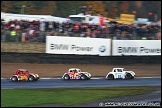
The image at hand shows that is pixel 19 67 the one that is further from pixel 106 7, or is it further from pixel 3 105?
pixel 106 7

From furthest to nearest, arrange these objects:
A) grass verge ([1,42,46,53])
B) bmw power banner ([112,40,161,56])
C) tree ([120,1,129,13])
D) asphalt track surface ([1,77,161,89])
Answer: tree ([120,1,129,13]) < grass verge ([1,42,46,53]) < bmw power banner ([112,40,161,56]) < asphalt track surface ([1,77,161,89])

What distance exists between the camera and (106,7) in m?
75.3

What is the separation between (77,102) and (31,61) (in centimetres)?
1346

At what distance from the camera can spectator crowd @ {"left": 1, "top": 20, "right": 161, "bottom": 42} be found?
84.5 ft

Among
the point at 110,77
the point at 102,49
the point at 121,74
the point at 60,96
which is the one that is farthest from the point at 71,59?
the point at 60,96

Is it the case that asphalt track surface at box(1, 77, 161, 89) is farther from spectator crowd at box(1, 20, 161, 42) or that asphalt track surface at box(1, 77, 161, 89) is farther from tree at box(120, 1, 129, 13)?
tree at box(120, 1, 129, 13)

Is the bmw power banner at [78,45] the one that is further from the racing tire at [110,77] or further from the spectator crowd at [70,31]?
the racing tire at [110,77]

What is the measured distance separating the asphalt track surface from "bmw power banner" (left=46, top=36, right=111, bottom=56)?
16.8ft

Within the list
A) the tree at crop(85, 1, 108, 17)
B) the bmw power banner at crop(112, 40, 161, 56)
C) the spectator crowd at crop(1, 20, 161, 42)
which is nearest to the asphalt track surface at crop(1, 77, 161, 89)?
the bmw power banner at crop(112, 40, 161, 56)

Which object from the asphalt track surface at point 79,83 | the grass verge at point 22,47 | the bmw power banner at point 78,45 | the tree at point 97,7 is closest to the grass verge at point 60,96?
the asphalt track surface at point 79,83

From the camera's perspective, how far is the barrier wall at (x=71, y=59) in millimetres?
24748

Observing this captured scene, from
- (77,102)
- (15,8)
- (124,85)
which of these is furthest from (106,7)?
(77,102)

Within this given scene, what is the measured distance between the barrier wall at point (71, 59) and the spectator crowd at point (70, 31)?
1.30m

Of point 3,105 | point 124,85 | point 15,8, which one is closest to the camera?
point 3,105
